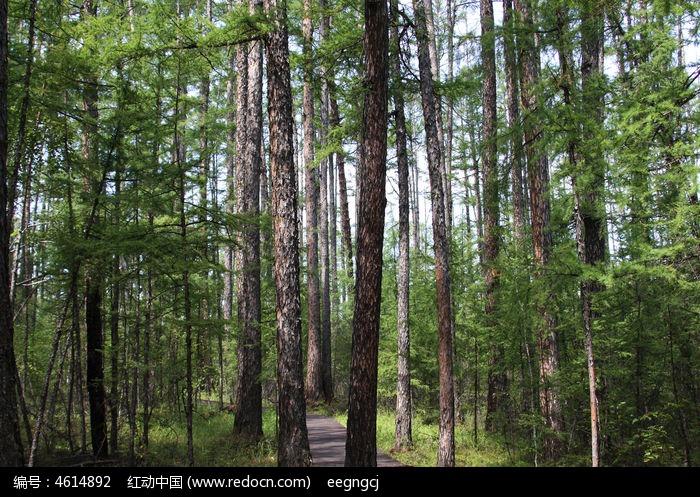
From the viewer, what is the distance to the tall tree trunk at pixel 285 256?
23.4ft

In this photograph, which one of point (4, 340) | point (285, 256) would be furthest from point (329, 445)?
point (4, 340)

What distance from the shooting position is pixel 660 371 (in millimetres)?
9875

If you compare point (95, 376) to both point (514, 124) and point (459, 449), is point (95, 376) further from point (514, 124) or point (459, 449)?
point (514, 124)

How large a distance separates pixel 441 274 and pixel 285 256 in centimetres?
344

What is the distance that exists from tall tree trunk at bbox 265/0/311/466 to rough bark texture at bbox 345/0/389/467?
98 cm

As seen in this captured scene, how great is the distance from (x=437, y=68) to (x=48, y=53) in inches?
612

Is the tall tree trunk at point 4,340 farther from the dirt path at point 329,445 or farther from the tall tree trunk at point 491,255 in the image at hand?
the tall tree trunk at point 491,255

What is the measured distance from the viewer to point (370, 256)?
22.4 ft

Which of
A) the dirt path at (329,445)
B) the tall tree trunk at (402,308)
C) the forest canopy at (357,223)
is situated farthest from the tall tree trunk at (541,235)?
the dirt path at (329,445)

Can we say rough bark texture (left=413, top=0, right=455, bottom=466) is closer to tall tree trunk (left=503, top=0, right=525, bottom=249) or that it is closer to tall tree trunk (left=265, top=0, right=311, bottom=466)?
tall tree trunk (left=503, top=0, right=525, bottom=249)

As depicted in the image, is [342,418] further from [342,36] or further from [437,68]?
[437,68]

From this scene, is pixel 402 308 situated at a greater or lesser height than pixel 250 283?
lesser

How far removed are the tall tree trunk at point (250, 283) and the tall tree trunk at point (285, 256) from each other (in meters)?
2.96

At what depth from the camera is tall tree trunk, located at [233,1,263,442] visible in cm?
1055
